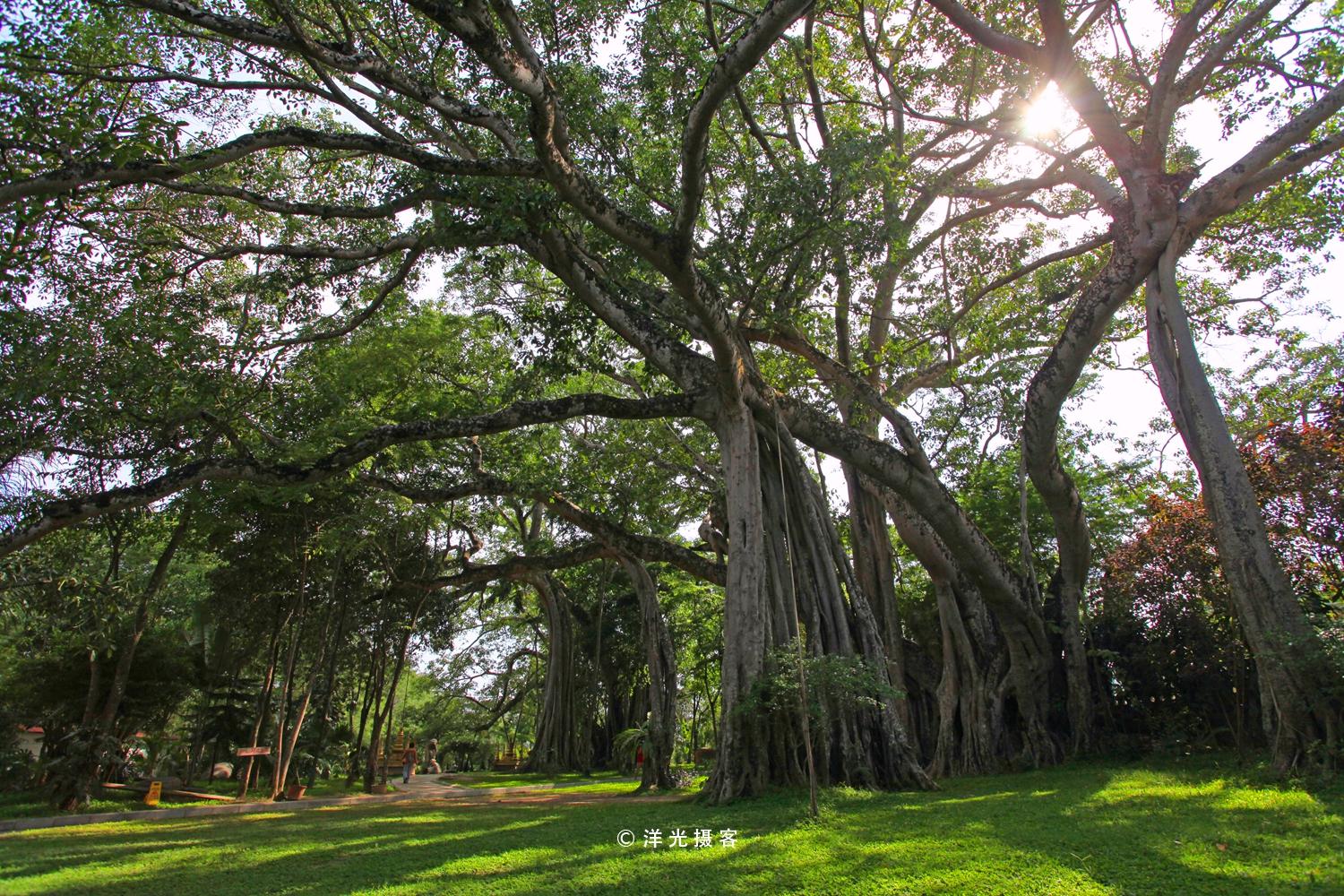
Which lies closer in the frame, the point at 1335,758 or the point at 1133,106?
the point at 1335,758

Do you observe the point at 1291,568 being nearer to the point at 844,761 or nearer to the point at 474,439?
the point at 844,761

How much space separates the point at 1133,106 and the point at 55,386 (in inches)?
523

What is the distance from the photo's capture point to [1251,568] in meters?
6.57

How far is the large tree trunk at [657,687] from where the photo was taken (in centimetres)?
1195

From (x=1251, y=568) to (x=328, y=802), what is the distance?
11949mm

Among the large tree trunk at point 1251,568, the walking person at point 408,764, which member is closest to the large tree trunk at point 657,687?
the walking person at point 408,764

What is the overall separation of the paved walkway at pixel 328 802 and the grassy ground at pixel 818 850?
1928mm

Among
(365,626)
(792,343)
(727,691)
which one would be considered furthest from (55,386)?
(365,626)

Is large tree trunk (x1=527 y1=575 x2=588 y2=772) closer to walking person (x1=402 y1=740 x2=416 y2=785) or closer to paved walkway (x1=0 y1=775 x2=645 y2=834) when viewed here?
walking person (x1=402 y1=740 x2=416 y2=785)

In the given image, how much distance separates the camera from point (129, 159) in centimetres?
530

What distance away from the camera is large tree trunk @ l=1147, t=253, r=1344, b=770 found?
19.7 feet

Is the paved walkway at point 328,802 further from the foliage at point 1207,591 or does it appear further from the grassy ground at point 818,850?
the foliage at point 1207,591

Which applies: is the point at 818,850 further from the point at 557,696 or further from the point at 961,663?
the point at 557,696

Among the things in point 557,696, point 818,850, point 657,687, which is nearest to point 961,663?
point 657,687
